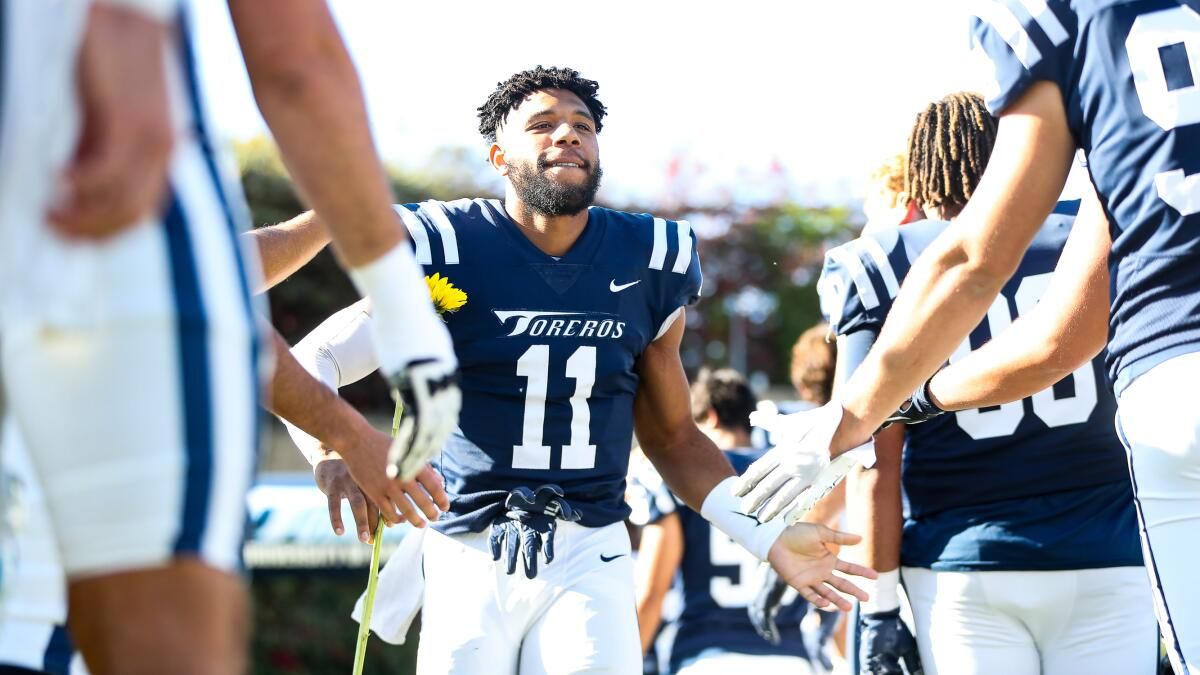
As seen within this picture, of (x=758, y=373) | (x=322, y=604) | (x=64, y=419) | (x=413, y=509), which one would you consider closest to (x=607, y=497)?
(x=413, y=509)

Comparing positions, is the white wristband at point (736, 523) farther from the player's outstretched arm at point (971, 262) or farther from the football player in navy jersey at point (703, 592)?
the football player in navy jersey at point (703, 592)

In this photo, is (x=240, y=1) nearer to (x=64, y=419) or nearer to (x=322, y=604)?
(x=64, y=419)

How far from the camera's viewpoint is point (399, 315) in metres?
2.06

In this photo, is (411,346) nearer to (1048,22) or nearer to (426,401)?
(426,401)

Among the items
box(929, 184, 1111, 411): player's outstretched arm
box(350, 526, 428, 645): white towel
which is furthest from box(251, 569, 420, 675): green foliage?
box(929, 184, 1111, 411): player's outstretched arm

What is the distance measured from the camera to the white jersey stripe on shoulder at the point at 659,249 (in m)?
3.88

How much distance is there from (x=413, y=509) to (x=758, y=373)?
15020mm

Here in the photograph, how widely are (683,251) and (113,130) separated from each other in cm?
248

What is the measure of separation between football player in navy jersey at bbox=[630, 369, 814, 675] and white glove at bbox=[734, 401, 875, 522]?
86.1 inches

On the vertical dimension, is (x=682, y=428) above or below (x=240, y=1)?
below

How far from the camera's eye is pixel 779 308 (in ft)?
58.2

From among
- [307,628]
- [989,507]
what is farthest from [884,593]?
[307,628]

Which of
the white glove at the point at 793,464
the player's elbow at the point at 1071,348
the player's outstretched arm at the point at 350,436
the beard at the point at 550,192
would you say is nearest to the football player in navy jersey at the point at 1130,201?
the player's elbow at the point at 1071,348

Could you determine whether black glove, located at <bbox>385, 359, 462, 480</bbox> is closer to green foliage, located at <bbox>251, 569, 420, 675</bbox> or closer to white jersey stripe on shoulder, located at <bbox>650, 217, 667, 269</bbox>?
white jersey stripe on shoulder, located at <bbox>650, 217, 667, 269</bbox>
